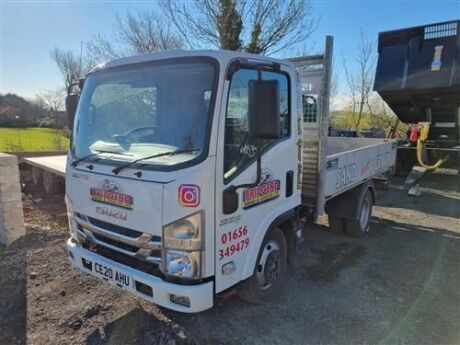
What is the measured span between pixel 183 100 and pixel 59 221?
430 centimetres

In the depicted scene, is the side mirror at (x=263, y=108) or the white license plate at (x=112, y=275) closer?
the side mirror at (x=263, y=108)

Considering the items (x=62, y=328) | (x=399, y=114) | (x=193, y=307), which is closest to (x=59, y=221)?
(x=62, y=328)

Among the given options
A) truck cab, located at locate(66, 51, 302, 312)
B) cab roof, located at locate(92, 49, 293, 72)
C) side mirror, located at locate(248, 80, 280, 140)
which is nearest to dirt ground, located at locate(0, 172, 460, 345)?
truck cab, located at locate(66, 51, 302, 312)

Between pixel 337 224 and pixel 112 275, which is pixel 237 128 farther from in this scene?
pixel 337 224

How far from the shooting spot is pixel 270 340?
9.12 feet

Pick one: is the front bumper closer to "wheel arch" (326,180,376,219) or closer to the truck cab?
the truck cab

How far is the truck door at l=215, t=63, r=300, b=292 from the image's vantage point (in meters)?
2.45

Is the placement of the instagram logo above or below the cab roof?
below

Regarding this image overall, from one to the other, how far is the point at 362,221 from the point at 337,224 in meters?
0.39

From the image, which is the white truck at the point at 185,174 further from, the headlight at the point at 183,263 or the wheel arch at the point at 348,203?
the wheel arch at the point at 348,203

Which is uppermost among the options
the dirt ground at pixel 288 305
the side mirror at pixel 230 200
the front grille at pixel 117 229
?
the side mirror at pixel 230 200

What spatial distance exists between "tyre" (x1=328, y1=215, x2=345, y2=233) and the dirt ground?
0.33 metres

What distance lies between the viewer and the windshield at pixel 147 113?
239 centimetres

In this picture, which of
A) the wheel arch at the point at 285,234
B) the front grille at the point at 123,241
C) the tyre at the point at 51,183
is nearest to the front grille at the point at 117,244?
the front grille at the point at 123,241
